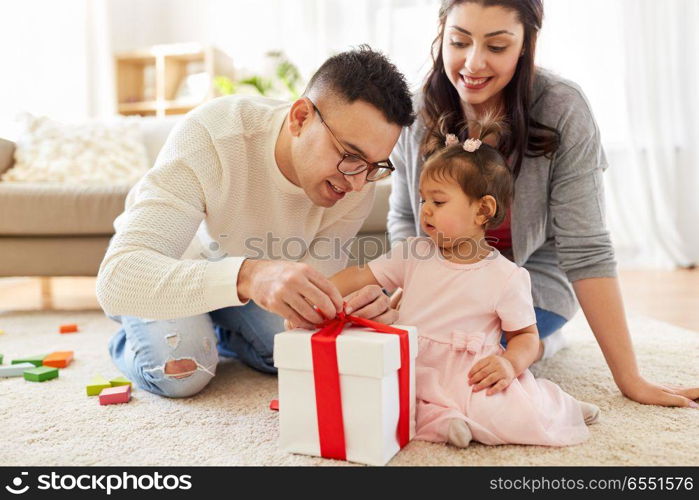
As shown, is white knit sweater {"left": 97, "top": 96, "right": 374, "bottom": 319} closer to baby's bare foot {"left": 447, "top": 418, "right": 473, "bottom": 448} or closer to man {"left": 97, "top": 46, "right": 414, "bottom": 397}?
man {"left": 97, "top": 46, "right": 414, "bottom": 397}

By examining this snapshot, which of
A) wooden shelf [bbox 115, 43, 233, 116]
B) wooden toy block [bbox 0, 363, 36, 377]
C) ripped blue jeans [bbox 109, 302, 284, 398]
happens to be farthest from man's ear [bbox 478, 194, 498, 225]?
wooden shelf [bbox 115, 43, 233, 116]

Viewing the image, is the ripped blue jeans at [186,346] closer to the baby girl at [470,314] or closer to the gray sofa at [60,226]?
the baby girl at [470,314]

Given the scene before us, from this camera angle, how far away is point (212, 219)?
1454 mm

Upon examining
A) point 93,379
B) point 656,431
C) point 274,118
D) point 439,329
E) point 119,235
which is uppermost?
point 274,118

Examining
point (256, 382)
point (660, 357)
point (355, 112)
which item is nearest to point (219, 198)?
point (355, 112)

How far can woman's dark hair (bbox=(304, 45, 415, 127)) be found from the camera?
125 cm

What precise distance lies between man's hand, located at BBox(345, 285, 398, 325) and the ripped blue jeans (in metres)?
0.50

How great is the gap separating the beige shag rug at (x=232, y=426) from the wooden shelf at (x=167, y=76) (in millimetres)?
3077

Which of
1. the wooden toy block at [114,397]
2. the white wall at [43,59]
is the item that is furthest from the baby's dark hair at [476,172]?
the white wall at [43,59]

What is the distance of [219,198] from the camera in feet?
4.59
